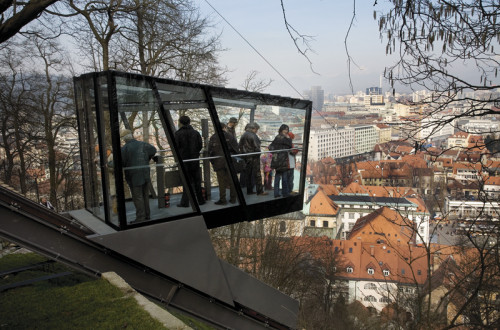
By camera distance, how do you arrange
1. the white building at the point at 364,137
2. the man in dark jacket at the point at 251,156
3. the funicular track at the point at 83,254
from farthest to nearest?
the white building at the point at 364,137, the man in dark jacket at the point at 251,156, the funicular track at the point at 83,254

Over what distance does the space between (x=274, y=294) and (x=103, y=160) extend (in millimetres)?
4422

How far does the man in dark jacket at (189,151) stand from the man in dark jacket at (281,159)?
76.5 inches

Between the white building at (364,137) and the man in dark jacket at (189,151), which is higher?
the man in dark jacket at (189,151)

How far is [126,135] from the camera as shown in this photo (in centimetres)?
622

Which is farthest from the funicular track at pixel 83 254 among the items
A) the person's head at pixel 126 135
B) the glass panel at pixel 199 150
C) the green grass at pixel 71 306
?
the person's head at pixel 126 135

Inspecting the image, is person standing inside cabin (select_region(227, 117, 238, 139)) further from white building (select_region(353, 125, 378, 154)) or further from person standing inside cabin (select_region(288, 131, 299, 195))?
white building (select_region(353, 125, 378, 154))

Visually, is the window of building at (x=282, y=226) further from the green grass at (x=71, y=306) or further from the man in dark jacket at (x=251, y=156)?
the green grass at (x=71, y=306)

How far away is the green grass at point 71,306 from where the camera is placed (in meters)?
4.99

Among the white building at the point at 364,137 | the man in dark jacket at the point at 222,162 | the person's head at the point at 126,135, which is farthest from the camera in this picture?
the white building at the point at 364,137

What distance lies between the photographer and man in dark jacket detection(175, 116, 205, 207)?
22.7 ft

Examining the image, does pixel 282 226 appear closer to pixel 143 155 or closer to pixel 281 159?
pixel 281 159

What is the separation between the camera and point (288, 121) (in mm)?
8930

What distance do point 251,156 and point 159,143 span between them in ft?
6.41

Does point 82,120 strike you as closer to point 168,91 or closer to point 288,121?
point 168,91
